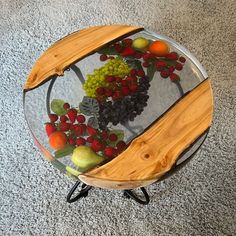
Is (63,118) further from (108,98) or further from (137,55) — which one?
(137,55)

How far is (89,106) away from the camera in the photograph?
927 mm

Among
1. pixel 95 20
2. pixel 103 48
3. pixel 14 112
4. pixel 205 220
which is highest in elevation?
pixel 103 48

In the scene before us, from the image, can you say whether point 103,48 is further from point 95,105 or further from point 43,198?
point 43,198

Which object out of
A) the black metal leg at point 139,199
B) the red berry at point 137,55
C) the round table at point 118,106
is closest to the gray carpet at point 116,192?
the black metal leg at point 139,199

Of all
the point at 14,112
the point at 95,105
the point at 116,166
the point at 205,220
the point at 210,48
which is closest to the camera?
the point at 116,166

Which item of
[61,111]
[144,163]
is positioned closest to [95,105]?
[61,111]

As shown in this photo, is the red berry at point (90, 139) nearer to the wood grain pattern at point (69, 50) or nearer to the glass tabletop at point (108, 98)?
the glass tabletop at point (108, 98)

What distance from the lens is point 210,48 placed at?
148 centimetres

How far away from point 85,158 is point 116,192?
0.36m

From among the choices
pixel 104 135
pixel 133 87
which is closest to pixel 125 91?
pixel 133 87

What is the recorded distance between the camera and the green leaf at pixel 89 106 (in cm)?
92

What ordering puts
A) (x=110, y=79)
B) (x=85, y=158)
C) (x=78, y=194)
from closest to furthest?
1. (x=85, y=158)
2. (x=110, y=79)
3. (x=78, y=194)

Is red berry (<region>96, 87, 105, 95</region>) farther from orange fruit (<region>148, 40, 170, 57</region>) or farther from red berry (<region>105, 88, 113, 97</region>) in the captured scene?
orange fruit (<region>148, 40, 170, 57</region>)

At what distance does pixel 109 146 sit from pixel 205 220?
433 millimetres
